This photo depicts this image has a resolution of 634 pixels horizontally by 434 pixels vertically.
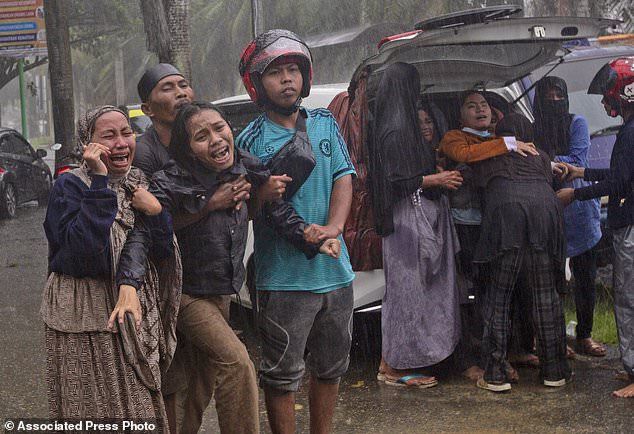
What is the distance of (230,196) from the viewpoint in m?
4.02

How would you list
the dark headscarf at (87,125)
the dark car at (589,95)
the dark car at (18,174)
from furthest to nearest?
the dark car at (18,174) → the dark car at (589,95) → the dark headscarf at (87,125)

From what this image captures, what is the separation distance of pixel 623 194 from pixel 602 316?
2.02 meters

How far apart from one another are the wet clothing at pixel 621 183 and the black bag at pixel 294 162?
6.92 feet

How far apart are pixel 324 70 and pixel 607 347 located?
2865 centimetres

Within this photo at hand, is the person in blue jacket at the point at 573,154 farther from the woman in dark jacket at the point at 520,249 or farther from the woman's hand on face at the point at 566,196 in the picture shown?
the woman in dark jacket at the point at 520,249

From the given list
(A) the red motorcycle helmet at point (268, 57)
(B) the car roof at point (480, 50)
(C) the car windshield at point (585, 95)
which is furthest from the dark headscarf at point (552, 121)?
(A) the red motorcycle helmet at point (268, 57)

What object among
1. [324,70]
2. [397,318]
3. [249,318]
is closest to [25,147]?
[249,318]

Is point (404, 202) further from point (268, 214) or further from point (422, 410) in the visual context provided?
point (268, 214)

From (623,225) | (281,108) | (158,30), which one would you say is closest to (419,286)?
(623,225)

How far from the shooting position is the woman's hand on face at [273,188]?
4.11 metres

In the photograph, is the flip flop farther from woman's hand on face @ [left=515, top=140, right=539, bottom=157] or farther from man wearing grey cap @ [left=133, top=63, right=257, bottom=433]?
man wearing grey cap @ [left=133, top=63, right=257, bottom=433]

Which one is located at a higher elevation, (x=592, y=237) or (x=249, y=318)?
(x=592, y=237)

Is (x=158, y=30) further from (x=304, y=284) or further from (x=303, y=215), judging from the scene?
(x=304, y=284)

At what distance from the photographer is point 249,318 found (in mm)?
7684
